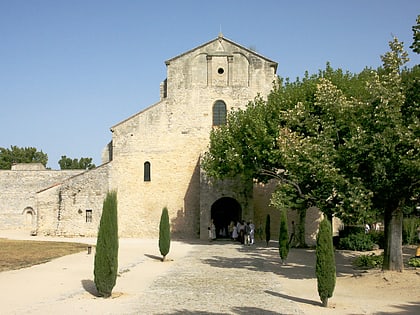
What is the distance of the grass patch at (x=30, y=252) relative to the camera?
65.4ft

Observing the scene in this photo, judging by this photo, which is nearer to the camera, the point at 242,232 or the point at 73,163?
the point at 242,232

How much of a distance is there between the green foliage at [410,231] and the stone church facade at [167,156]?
12.4 metres

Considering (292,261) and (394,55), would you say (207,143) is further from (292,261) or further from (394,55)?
(394,55)

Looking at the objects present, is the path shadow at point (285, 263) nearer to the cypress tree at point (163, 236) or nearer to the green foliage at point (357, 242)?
the green foliage at point (357, 242)

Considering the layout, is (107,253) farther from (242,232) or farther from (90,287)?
(242,232)

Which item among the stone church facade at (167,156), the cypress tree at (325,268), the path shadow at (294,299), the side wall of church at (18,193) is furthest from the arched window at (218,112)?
the cypress tree at (325,268)

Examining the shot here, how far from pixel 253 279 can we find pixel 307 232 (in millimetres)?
17448

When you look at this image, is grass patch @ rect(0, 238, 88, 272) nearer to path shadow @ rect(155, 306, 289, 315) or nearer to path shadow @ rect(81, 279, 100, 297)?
path shadow @ rect(81, 279, 100, 297)

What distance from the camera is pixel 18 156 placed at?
3526 inches

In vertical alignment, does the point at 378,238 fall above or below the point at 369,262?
above

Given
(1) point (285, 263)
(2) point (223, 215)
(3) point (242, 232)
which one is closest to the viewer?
(1) point (285, 263)

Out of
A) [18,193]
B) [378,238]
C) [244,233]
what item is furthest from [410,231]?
[18,193]

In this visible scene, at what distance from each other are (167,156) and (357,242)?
14.9 metres

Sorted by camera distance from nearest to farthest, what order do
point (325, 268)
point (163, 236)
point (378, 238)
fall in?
point (325, 268), point (163, 236), point (378, 238)
